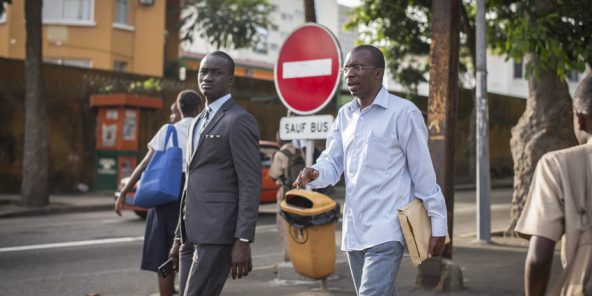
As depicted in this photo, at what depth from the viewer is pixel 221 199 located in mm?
4516

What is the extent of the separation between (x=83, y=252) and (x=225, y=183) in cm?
671

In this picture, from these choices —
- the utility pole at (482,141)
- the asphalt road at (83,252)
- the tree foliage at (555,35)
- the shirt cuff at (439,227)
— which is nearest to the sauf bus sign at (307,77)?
the asphalt road at (83,252)

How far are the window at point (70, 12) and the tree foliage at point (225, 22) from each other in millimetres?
3767

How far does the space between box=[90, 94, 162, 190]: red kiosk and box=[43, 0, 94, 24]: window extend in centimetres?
1139

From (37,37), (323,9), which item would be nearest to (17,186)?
(37,37)

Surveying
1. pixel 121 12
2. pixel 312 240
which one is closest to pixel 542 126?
pixel 312 240

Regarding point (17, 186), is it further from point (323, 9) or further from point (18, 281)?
point (323, 9)

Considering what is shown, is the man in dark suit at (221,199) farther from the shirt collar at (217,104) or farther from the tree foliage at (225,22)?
the tree foliage at (225,22)

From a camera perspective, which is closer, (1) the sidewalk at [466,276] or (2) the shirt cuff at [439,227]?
(2) the shirt cuff at [439,227]

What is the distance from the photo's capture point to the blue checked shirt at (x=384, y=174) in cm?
428

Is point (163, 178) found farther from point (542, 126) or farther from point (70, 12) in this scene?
point (70, 12)

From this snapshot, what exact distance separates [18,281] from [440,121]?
4462 millimetres

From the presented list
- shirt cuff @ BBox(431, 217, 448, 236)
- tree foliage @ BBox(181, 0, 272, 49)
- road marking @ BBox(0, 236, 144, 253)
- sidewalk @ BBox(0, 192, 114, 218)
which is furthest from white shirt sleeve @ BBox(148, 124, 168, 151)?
tree foliage @ BBox(181, 0, 272, 49)

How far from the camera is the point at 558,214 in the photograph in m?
2.78
